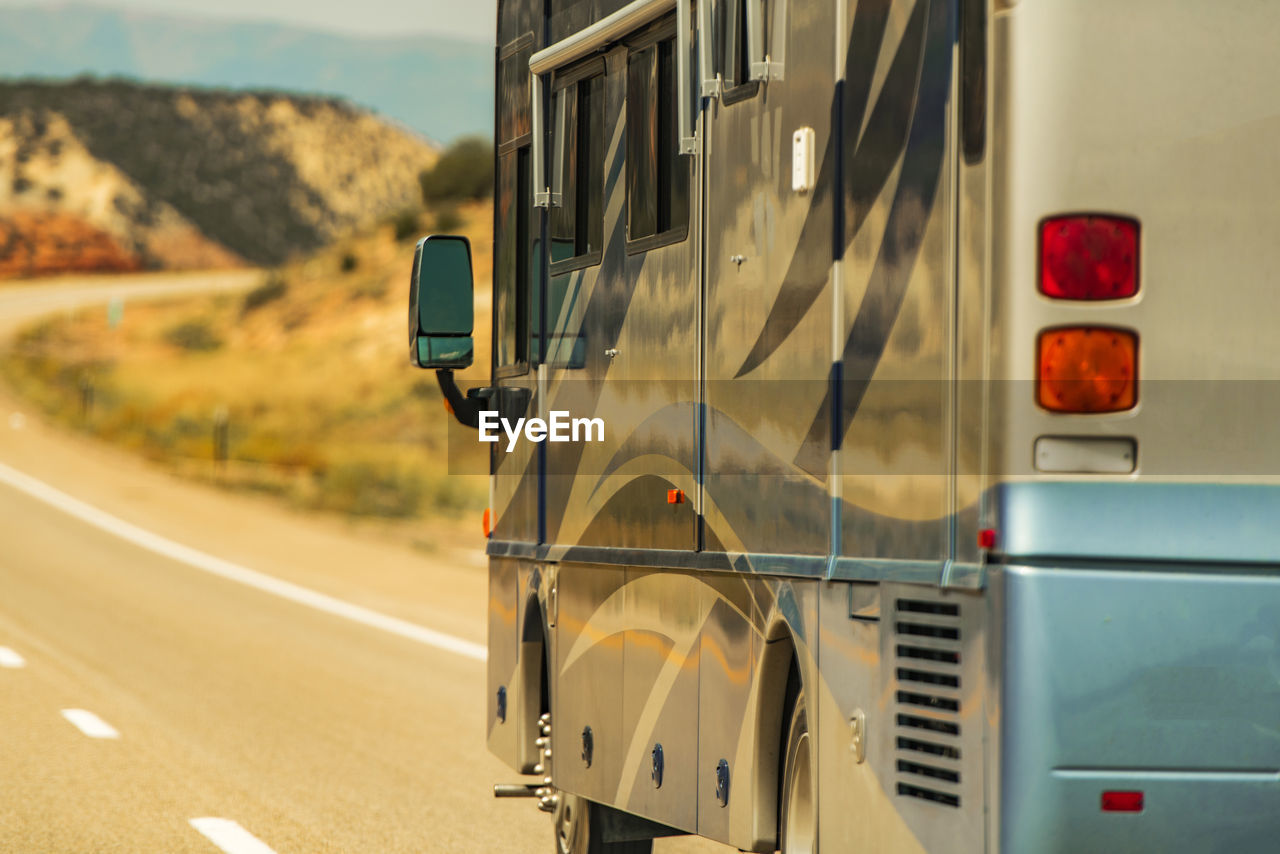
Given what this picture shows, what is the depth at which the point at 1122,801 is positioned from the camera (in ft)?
12.5

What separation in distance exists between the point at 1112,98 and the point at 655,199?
239cm

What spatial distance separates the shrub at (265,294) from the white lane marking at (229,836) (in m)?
69.3

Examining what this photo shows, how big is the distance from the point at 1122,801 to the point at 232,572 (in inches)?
852

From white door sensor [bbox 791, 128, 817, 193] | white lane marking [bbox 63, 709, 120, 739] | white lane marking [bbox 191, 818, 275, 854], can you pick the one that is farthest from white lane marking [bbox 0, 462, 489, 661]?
white door sensor [bbox 791, 128, 817, 193]

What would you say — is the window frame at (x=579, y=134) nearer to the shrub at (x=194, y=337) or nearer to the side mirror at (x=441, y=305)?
the side mirror at (x=441, y=305)

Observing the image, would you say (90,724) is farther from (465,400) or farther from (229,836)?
(465,400)

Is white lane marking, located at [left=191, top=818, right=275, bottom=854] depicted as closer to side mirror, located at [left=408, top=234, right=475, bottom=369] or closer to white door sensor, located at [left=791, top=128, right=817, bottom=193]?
side mirror, located at [left=408, top=234, right=475, bottom=369]

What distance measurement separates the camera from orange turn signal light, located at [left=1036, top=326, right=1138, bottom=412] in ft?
12.7

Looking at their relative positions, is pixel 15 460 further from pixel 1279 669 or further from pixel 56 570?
pixel 1279 669

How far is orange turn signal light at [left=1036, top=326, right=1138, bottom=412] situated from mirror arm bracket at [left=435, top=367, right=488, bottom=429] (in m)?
3.64

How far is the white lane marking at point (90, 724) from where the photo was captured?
12234 millimetres

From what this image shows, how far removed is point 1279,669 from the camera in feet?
12.7

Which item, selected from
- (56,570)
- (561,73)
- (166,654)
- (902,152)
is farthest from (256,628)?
(902,152)

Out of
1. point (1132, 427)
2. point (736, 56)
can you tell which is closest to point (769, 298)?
point (736, 56)
